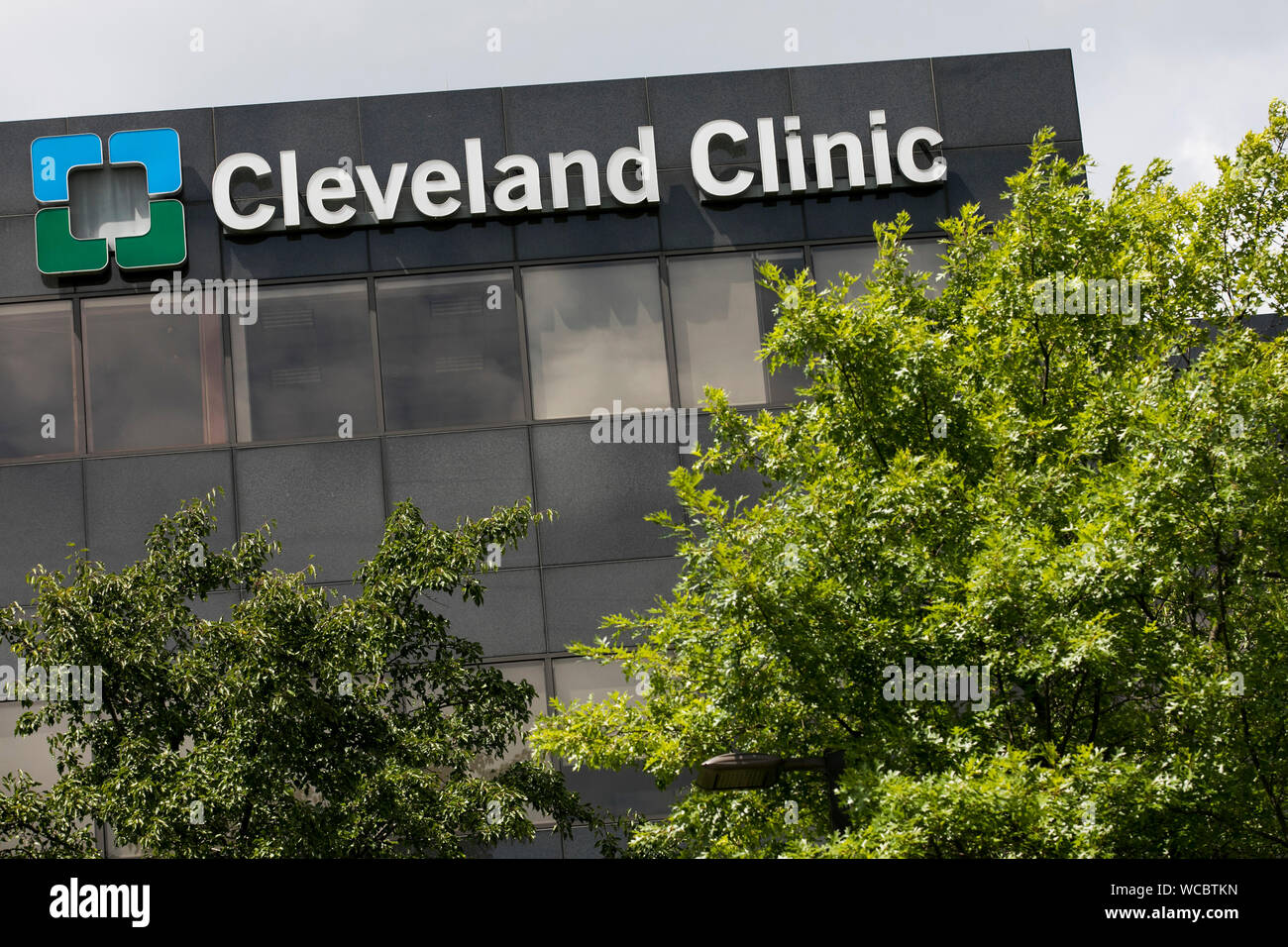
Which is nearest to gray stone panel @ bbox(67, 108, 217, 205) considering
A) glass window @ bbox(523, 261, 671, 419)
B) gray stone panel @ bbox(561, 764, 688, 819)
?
glass window @ bbox(523, 261, 671, 419)

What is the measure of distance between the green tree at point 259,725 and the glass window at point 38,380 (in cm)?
638

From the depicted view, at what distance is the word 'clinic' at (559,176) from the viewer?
19.5 metres

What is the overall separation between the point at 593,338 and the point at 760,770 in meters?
9.98

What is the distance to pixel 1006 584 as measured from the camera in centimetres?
958

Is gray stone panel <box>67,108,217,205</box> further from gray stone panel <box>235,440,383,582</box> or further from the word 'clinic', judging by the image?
gray stone panel <box>235,440,383,582</box>

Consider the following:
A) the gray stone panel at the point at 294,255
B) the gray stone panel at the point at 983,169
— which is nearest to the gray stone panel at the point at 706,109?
the gray stone panel at the point at 983,169

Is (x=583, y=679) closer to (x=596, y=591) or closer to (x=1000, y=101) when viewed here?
(x=596, y=591)

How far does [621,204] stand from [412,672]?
8.77m

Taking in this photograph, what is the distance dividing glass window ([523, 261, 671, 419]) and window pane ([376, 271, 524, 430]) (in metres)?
0.37

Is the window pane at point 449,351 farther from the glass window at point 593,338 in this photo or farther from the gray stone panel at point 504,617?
the gray stone panel at point 504,617

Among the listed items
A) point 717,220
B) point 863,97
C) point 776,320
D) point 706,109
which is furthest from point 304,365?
point 863,97

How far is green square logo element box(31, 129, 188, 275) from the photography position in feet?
63.0

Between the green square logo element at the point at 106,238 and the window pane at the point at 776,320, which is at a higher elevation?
the green square logo element at the point at 106,238
